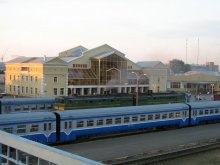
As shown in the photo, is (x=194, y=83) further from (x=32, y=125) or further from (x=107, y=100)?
(x=32, y=125)

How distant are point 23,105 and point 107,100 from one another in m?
8.08

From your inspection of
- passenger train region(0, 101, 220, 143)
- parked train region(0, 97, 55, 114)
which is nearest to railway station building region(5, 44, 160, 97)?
parked train region(0, 97, 55, 114)

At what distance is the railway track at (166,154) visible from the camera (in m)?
16.7

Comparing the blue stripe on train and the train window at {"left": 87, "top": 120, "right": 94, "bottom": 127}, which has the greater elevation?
the train window at {"left": 87, "top": 120, "right": 94, "bottom": 127}

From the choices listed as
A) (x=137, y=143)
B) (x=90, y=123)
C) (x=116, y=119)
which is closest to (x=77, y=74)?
(x=116, y=119)

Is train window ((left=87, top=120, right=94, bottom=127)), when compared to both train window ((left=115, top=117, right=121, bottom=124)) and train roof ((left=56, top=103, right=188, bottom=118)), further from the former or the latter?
→ train window ((left=115, top=117, right=121, bottom=124))

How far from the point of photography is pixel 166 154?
59.9 feet

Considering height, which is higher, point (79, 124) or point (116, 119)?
point (116, 119)

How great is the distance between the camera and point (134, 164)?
1658 cm

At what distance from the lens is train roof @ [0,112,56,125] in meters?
18.6

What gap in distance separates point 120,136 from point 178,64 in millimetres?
176400

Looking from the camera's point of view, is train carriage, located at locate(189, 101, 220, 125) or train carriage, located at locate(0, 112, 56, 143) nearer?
Answer: train carriage, located at locate(0, 112, 56, 143)

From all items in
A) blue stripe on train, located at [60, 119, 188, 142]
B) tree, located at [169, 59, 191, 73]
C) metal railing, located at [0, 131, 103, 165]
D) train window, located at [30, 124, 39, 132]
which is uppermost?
tree, located at [169, 59, 191, 73]

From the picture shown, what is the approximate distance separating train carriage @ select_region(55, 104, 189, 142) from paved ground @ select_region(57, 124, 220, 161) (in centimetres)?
71
